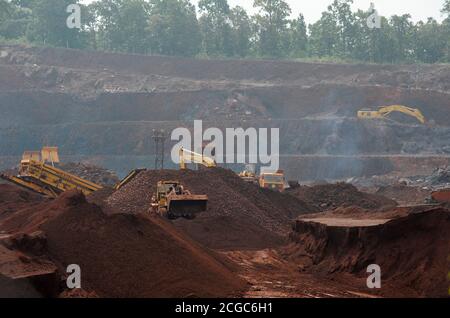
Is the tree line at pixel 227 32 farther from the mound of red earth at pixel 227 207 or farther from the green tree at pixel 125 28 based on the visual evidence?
the mound of red earth at pixel 227 207

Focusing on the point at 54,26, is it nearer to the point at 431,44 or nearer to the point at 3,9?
the point at 3,9

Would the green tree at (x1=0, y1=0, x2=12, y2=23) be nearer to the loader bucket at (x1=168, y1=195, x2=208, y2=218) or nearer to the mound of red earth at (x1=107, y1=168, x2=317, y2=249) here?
the mound of red earth at (x1=107, y1=168, x2=317, y2=249)

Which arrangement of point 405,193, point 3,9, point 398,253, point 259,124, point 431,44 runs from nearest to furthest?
point 398,253
point 405,193
point 259,124
point 3,9
point 431,44

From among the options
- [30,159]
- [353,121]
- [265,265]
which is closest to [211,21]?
[353,121]

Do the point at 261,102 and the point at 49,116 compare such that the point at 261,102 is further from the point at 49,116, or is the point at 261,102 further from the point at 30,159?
the point at 30,159

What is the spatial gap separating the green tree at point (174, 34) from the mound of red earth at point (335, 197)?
54403mm

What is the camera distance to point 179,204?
31.5 meters

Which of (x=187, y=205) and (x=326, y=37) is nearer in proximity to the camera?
(x=187, y=205)

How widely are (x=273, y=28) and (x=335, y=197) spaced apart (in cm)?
6114

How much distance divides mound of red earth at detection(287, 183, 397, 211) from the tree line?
174ft

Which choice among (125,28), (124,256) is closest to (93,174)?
(124,256)

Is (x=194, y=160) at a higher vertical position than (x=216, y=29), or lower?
lower

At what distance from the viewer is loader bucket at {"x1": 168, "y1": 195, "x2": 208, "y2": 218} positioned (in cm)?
3133

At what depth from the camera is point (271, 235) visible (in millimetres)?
31578
